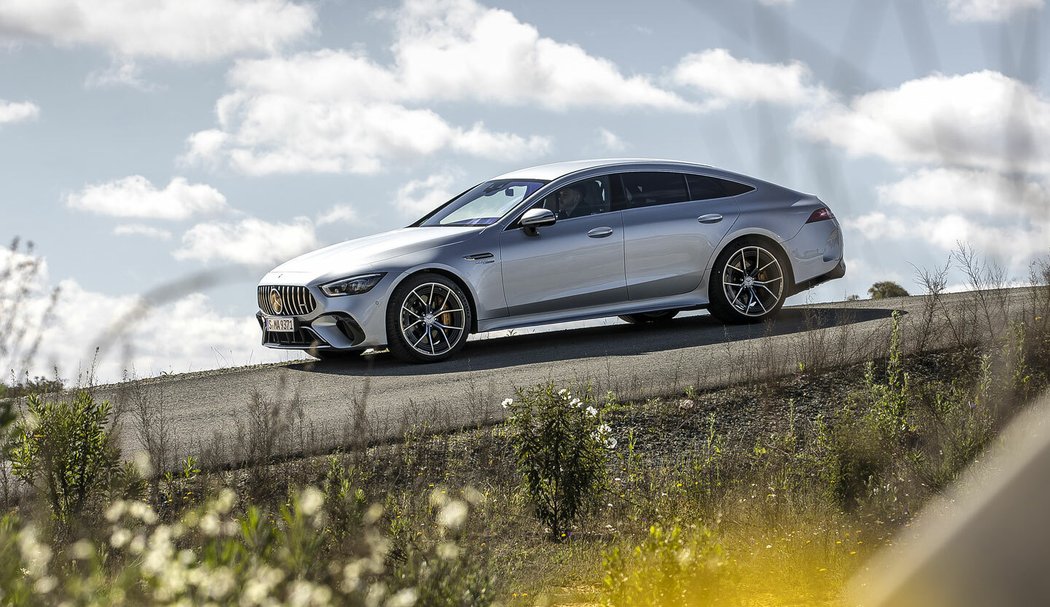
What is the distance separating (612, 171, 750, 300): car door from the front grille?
10.9 feet

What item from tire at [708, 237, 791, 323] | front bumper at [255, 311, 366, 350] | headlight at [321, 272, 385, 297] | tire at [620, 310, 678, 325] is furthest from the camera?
tire at [620, 310, 678, 325]

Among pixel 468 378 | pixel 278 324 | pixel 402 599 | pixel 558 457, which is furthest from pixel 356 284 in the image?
pixel 402 599

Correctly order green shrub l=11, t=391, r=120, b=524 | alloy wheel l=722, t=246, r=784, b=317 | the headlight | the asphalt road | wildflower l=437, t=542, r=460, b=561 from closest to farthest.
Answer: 1. wildflower l=437, t=542, r=460, b=561
2. green shrub l=11, t=391, r=120, b=524
3. the asphalt road
4. the headlight
5. alloy wheel l=722, t=246, r=784, b=317

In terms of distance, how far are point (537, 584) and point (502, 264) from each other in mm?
5958

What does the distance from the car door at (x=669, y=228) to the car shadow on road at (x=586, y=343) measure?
600mm

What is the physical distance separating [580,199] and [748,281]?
2260 mm

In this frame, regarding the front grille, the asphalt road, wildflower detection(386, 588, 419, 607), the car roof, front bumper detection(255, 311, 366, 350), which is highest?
the car roof

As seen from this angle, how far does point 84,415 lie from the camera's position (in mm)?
6184

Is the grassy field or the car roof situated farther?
the car roof

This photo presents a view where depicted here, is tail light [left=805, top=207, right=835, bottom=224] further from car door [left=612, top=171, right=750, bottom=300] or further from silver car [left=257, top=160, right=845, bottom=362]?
car door [left=612, top=171, right=750, bottom=300]

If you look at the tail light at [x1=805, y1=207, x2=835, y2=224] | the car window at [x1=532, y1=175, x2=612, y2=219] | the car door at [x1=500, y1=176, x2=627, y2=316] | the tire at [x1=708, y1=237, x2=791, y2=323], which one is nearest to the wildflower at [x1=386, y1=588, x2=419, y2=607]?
the car door at [x1=500, y1=176, x2=627, y2=316]

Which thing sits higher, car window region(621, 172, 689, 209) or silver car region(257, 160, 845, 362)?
car window region(621, 172, 689, 209)

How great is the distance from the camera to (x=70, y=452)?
6066 millimetres

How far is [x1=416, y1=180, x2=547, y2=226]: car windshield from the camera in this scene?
36.4 ft
